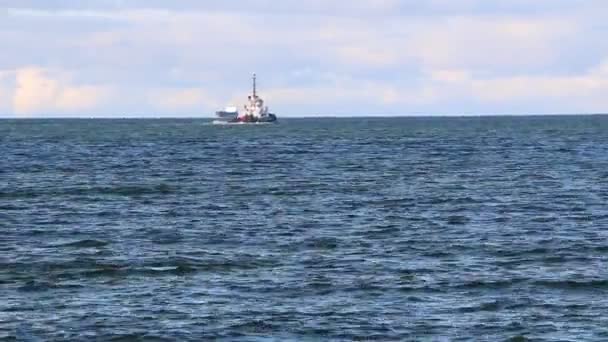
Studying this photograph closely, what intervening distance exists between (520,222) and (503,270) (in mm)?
10741

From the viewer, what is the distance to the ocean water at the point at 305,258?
76.5ft

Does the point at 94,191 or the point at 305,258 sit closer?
the point at 305,258

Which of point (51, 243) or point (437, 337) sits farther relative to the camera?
point (51, 243)

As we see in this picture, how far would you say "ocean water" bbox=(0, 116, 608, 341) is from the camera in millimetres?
23312

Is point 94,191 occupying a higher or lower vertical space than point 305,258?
lower

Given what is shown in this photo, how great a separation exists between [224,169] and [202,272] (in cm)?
4257

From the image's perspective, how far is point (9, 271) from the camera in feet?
95.5

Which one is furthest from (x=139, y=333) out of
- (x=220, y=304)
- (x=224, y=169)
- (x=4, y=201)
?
(x=224, y=169)

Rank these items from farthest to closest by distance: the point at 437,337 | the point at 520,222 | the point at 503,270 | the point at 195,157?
the point at 195,157
the point at 520,222
the point at 503,270
the point at 437,337

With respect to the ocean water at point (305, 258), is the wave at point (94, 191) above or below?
below

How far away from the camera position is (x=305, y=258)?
31250mm

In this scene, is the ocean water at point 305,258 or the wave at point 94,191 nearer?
the ocean water at point 305,258

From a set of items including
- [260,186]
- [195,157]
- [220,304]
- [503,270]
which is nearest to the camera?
[220,304]

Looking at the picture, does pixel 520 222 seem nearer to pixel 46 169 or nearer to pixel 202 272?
pixel 202 272
